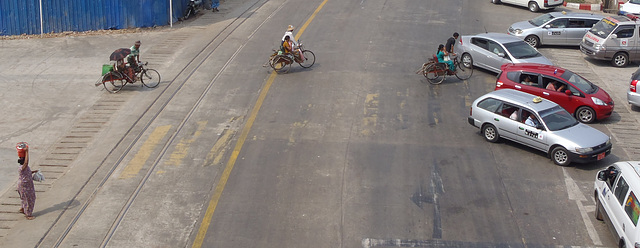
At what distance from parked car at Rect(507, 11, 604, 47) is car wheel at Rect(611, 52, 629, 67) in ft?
6.65

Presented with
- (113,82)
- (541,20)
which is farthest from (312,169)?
(541,20)

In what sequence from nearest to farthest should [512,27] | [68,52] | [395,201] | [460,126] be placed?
[395,201] < [460,126] < [68,52] < [512,27]

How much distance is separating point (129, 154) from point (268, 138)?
3.51 meters

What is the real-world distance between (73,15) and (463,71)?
15.5 meters

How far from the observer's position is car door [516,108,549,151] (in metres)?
15.9

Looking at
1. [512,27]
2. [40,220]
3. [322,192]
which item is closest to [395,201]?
[322,192]

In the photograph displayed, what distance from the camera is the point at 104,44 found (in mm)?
24750

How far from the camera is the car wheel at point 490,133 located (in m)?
16.7

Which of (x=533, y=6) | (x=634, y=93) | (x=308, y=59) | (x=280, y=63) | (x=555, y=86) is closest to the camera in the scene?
(x=555, y=86)

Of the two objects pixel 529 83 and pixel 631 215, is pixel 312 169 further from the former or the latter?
pixel 529 83

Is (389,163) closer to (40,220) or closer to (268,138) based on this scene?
(268,138)

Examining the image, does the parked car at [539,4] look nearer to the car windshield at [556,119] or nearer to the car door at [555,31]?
the car door at [555,31]

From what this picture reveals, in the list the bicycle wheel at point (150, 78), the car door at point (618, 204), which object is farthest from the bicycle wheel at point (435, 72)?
the car door at point (618, 204)

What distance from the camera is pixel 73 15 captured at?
84.4 feet
